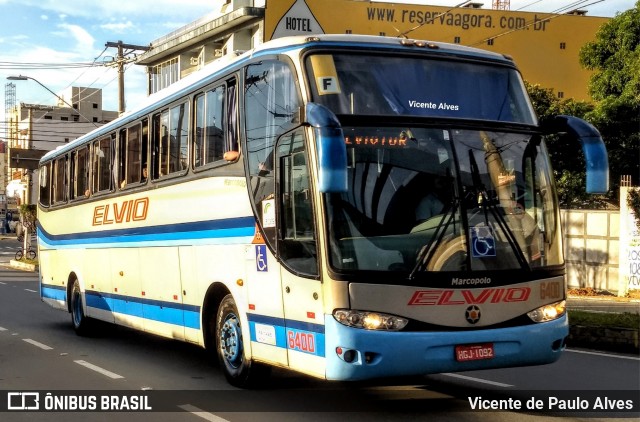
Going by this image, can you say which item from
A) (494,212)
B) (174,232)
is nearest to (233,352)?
(174,232)

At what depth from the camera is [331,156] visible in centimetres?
717

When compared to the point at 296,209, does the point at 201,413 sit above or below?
below

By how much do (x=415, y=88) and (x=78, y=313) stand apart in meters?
10.3

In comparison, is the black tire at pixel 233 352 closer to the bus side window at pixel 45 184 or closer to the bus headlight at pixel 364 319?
the bus headlight at pixel 364 319

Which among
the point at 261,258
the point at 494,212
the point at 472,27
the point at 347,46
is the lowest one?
the point at 261,258

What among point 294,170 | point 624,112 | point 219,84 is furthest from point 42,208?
point 624,112

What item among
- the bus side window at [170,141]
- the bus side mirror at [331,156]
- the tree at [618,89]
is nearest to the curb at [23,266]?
the tree at [618,89]

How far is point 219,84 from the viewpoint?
34.2 ft

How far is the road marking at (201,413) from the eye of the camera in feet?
26.9

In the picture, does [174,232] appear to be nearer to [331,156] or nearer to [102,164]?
[102,164]

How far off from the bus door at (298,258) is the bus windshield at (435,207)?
1.26 ft

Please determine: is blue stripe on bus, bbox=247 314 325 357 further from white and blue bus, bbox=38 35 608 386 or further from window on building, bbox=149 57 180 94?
window on building, bbox=149 57 180 94

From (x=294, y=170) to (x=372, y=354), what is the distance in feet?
6.21

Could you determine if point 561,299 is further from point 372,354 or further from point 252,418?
point 252,418
